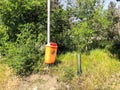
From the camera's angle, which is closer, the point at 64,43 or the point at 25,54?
the point at 25,54

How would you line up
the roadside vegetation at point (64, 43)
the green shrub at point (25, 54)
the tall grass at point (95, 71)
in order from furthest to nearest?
the green shrub at point (25, 54) < the roadside vegetation at point (64, 43) < the tall grass at point (95, 71)

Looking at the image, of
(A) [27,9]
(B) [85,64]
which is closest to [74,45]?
(B) [85,64]

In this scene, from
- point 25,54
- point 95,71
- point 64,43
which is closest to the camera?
point 95,71

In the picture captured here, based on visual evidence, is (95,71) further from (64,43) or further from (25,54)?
(25,54)

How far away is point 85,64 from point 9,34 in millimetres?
3305

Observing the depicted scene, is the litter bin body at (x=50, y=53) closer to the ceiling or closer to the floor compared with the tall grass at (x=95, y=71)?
closer to the ceiling

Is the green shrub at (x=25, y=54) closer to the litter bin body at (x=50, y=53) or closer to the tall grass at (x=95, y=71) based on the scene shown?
the litter bin body at (x=50, y=53)

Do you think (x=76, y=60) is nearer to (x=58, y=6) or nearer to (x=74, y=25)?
(x=74, y=25)

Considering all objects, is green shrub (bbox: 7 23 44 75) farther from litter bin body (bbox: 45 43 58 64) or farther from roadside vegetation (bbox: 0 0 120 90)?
litter bin body (bbox: 45 43 58 64)

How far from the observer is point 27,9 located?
12617mm

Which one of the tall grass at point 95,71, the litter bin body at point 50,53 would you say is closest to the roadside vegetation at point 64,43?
the tall grass at point 95,71

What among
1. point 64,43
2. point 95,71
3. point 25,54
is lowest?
point 95,71

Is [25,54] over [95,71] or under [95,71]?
over

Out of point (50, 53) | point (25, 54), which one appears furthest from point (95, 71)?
point (25, 54)
